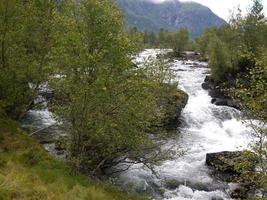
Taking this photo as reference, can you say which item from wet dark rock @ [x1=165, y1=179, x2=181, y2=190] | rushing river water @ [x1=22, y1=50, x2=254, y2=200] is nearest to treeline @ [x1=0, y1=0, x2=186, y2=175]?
rushing river water @ [x1=22, y1=50, x2=254, y2=200]

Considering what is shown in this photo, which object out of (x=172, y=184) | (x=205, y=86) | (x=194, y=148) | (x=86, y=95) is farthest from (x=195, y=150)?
(x=205, y=86)

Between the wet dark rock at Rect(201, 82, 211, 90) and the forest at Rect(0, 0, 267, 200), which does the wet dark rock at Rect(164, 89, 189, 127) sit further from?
the forest at Rect(0, 0, 267, 200)

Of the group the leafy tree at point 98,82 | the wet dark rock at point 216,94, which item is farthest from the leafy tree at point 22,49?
the wet dark rock at point 216,94

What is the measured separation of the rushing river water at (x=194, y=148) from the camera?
28609 mm

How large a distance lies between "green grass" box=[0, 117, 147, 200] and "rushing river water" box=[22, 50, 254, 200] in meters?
6.21

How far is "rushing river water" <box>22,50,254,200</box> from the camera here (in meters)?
28.6

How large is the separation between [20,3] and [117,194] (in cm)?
1389

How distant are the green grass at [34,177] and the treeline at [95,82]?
1443 millimetres

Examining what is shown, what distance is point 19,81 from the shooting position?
88.3ft

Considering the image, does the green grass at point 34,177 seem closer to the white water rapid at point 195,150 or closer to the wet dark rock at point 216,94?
the white water rapid at point 195,150

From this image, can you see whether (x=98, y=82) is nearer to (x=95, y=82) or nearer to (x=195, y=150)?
(x=95, y=82)

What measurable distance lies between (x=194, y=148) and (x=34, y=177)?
2200 cm

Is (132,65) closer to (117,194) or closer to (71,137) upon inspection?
(71,137)

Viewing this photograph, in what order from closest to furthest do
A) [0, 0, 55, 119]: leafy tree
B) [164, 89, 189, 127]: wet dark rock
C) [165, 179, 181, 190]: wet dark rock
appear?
[0, 0, 55, 119]: leafy tree
[165, 179, 181, 190]: wet dark rock
[164, 89, 189, 127]: wet dark rock
